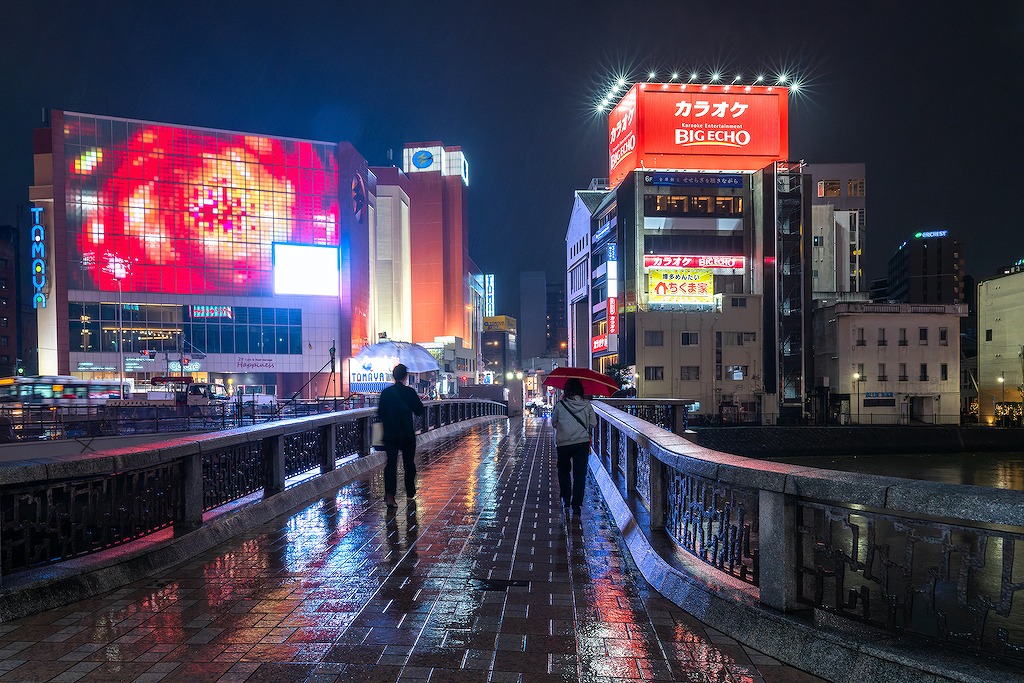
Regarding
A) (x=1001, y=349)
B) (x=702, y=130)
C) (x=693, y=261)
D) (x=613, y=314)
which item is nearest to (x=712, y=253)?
(x=693, y=261)

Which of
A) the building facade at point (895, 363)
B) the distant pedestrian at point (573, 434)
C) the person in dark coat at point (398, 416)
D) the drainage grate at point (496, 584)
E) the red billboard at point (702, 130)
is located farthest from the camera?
the red billboard at point (702, 130)

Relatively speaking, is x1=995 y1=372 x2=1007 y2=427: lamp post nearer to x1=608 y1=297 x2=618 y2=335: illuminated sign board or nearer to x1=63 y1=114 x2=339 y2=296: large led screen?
x1=608 y1=297 x2=618 y2=335: illuminated sign board

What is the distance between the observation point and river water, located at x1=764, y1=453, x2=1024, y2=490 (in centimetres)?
4441

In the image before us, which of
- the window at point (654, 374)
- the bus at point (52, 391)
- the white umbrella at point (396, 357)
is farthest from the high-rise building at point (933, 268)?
the bus at point (52, 391)

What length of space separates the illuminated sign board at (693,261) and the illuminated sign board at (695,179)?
687 centimetres

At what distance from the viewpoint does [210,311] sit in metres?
62.7

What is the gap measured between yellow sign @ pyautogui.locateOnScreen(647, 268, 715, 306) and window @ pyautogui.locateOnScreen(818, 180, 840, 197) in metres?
33.7

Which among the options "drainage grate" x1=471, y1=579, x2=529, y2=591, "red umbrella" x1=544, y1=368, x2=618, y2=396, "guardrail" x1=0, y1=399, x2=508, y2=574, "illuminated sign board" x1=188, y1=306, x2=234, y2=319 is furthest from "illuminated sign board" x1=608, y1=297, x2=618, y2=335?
"drainage grate" x1=471, y1=579, x2=529, y2=591

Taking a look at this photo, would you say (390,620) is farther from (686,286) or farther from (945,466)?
(686,286)

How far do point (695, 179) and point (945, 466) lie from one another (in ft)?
107

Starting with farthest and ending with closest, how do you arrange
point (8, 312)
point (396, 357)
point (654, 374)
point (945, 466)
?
point (8, 312)
point (654, 374)
point (945, 466)
point (396, 357)

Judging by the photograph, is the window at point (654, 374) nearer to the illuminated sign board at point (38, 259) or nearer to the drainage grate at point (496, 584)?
the illuminated sign board at point (38, 259)

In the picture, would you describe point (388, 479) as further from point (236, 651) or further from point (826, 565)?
point (826, 565)

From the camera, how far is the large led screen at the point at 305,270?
213 ft
